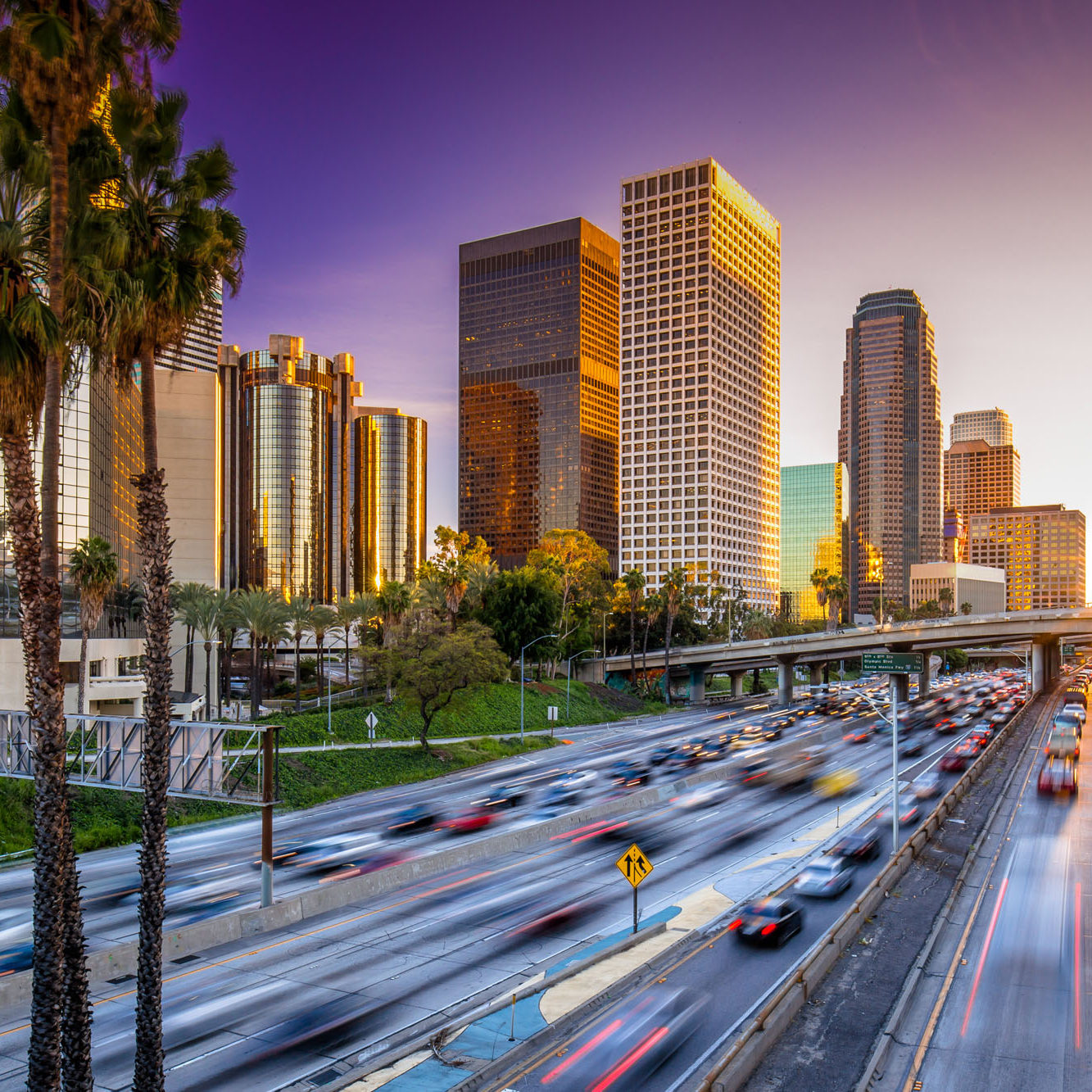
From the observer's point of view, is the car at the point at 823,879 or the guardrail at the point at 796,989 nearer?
the guardrail at the point at 796,989

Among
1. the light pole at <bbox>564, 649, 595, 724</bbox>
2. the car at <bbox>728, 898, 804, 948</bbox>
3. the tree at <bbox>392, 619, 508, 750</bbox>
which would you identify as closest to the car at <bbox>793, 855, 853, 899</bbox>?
the car at <bbox>728, 898, 804, 948</bbox>

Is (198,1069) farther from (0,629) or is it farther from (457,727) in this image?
(457,727)

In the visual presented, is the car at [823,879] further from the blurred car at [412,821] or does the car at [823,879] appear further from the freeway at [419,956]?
the blurred car at [412,821]

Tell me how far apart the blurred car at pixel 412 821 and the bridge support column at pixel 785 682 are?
2918 inches

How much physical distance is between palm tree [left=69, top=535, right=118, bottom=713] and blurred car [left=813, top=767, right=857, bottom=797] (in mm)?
42427

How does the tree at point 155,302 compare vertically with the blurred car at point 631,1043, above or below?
above

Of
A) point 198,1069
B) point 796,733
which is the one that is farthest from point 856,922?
point 796,733

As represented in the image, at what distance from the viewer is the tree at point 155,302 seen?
13508mm

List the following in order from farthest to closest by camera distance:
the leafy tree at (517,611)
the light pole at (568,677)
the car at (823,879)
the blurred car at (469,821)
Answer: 1. the leafy tree at (517,611)
2. the light pole at (568,677)
3. the blurred car at (469,821)
4. the car at (823,879)

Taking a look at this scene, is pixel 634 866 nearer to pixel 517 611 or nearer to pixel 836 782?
pixel 836 782

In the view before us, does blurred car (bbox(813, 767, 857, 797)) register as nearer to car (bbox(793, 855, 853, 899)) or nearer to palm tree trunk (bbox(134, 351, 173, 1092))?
car (bbox(793, 855, 853, 899))

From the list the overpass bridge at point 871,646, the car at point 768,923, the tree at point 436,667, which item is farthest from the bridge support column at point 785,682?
the car at point 768,923

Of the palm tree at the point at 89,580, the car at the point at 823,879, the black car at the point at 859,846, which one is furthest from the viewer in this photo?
the palm tree at the point at 89,580

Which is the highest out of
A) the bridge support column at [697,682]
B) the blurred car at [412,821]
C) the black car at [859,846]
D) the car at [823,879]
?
the car at [823,879]
